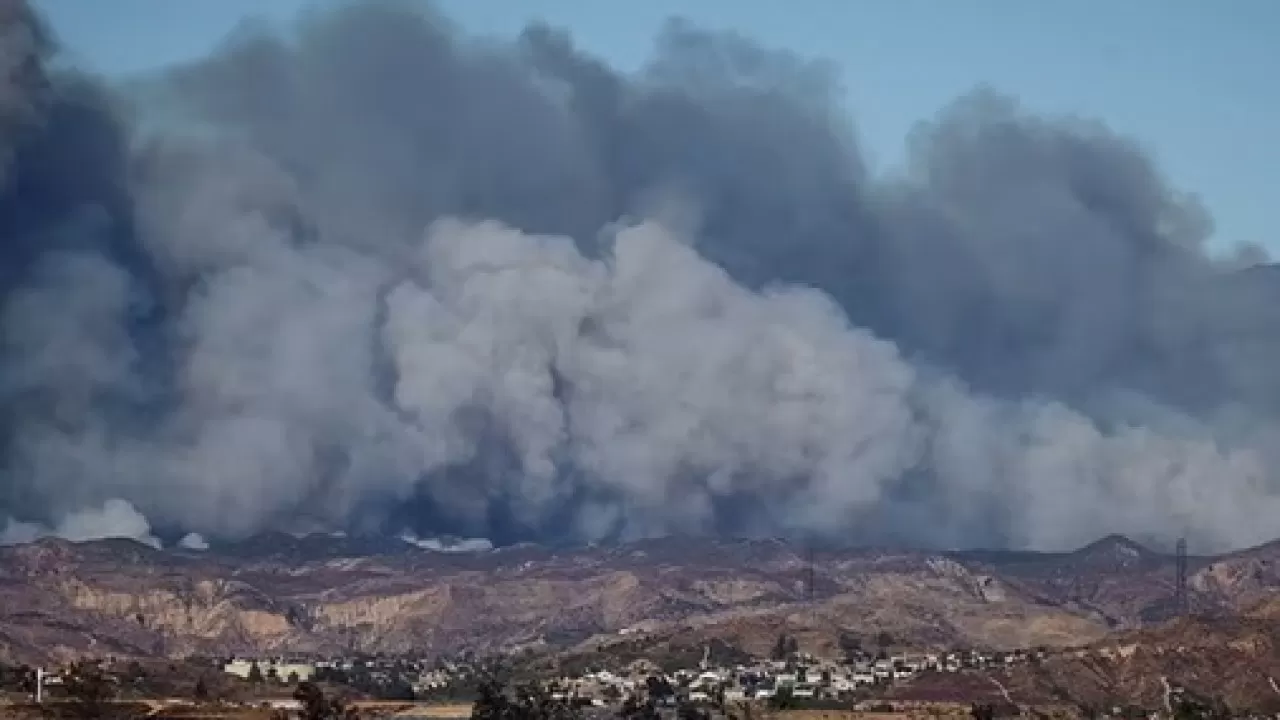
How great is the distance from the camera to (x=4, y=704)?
561 feet

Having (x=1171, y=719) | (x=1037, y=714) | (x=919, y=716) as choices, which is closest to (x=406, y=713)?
(x=919, y=716)

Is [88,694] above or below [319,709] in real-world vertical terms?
above

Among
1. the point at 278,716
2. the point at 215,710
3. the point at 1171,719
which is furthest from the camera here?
the point at 1171,719

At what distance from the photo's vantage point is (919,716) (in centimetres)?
19112

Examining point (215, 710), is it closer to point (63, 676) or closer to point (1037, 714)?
point (63, 676)

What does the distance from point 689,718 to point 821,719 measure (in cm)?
1330

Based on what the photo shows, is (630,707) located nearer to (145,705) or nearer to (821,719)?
(821,719)

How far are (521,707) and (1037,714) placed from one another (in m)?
54.6

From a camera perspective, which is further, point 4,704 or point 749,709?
point 749,709

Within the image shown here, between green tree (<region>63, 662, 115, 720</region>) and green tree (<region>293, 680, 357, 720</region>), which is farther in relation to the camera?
green tree (<region>63, 662, 115, 720</region>)

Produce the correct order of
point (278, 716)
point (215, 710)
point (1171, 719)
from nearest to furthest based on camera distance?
point (278, 716)
point (215, 710)
point (1171, 719)

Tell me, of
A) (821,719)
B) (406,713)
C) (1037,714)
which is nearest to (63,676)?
(406,713)

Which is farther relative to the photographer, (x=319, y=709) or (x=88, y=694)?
(x=88, y=694)

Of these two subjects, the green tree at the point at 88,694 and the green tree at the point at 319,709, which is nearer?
the green tree at the point at 319,709
